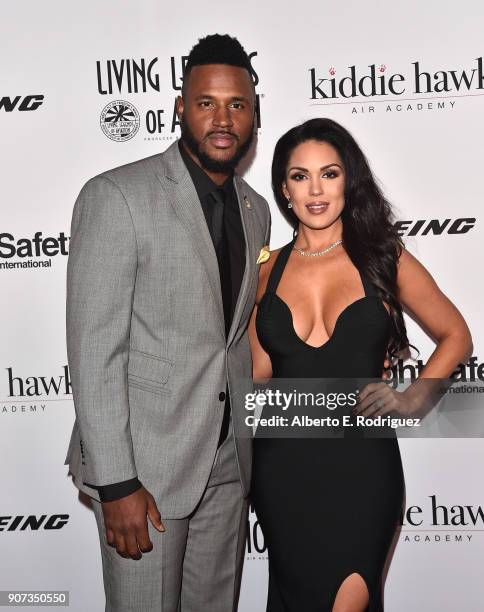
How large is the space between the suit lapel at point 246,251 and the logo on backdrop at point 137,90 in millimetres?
658

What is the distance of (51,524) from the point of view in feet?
8.93

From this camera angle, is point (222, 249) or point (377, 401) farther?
point (377, 401)

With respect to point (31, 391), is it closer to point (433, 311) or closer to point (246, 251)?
point (246, 251)

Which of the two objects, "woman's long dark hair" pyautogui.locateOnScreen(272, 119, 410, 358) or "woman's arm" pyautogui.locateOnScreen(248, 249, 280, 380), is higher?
"woman's long dark hair" pyautogui.locateOnScreen(272, 119, 410, 358)

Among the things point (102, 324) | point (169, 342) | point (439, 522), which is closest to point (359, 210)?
point (169, 342)

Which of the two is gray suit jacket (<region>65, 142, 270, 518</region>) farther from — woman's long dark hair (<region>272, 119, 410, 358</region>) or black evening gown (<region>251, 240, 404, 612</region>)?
woman's long dark hair (<region>272, 119, 410, 358</region>)

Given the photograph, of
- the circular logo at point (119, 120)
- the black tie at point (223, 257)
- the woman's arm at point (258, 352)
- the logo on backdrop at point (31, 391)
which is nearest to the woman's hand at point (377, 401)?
the woman's arm at point (258, 352)

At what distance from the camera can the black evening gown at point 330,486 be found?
1977mm

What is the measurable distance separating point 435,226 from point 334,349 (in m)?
0.84

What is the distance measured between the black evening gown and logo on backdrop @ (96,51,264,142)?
970 millimetres

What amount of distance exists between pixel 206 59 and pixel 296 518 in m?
1.34

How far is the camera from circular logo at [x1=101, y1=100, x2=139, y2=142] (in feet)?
8.42

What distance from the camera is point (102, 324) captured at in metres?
1.63

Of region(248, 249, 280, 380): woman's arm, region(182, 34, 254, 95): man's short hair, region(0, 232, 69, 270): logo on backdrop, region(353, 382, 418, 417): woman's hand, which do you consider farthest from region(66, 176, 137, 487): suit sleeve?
region(0, 232, 69, 270): logo on backdrop
